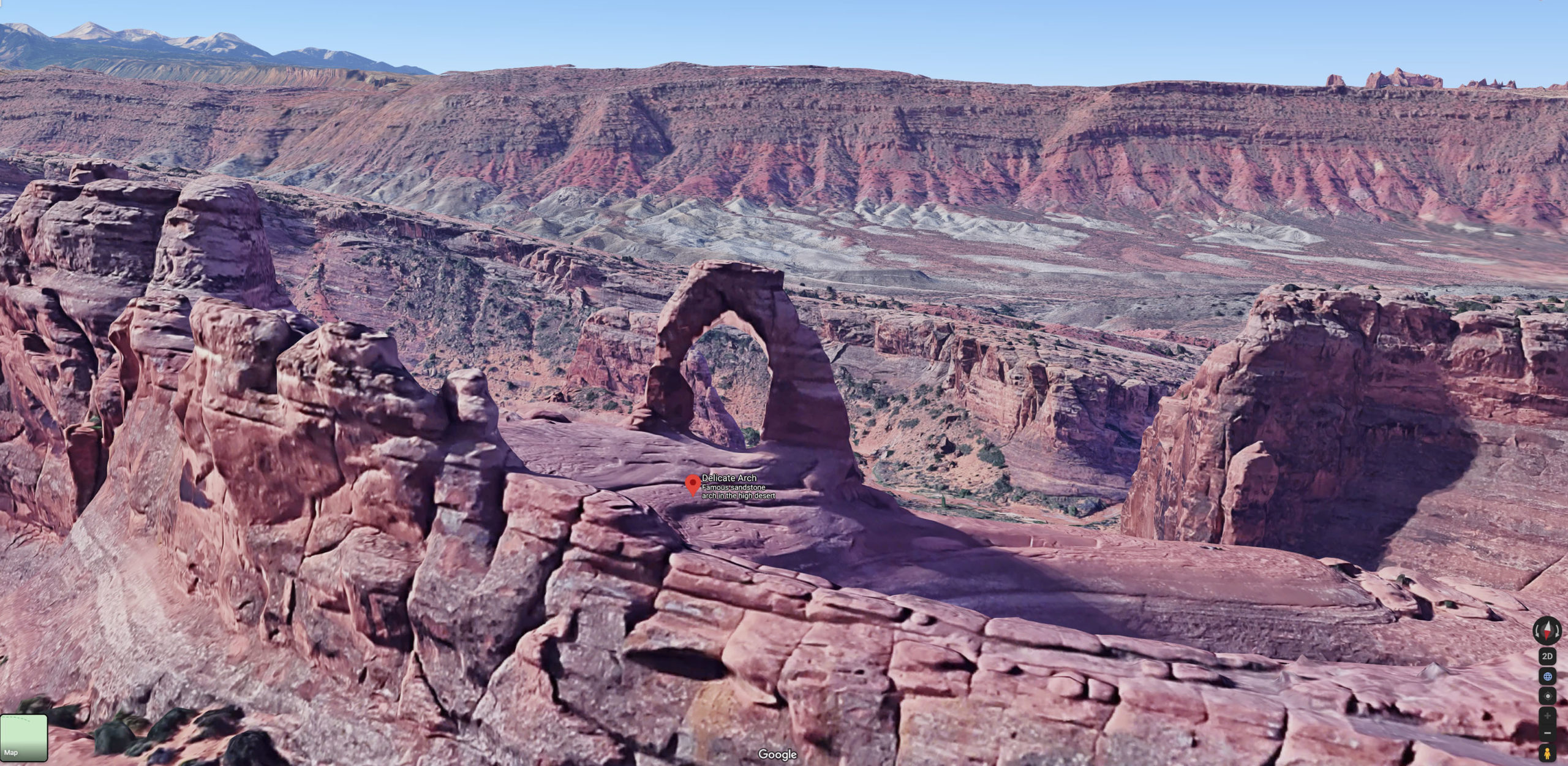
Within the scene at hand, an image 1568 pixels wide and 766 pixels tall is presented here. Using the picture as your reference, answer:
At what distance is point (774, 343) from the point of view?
24125mm

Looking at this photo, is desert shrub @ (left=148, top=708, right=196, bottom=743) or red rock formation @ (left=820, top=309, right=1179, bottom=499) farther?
red rock formation @ (left=820, top=309, right=1179, bottom=499)

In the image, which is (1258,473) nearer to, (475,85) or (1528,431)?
(1528,431)

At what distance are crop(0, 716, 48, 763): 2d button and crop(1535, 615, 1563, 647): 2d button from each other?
20.1m

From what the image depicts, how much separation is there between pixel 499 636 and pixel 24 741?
7608 mm

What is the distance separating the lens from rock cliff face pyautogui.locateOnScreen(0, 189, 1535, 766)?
1122 centimetres

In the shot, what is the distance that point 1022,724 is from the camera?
35.9 ft

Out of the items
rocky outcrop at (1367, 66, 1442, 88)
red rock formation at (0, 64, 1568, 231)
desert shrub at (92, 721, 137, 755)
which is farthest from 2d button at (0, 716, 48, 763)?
rocky outcrop at (1367, 66, 1442, 88)

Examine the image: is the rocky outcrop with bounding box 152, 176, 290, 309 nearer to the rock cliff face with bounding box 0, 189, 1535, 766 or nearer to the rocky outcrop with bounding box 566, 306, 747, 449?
the rock cliff face with bounding box 0, 189, 1535, 766

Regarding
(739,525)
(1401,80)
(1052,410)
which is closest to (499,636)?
(739,525)

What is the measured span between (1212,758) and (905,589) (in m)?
9.23

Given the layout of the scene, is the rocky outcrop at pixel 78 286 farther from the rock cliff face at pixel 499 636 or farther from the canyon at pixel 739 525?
the rock cliff face at pixel 499 636

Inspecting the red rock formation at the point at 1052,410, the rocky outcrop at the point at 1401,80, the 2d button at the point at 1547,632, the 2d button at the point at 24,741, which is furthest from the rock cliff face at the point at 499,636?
the rocky outcrop at the point at 1401,80

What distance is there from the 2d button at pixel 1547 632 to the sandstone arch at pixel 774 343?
45.1ft

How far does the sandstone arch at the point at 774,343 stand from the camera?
78.6 ft
